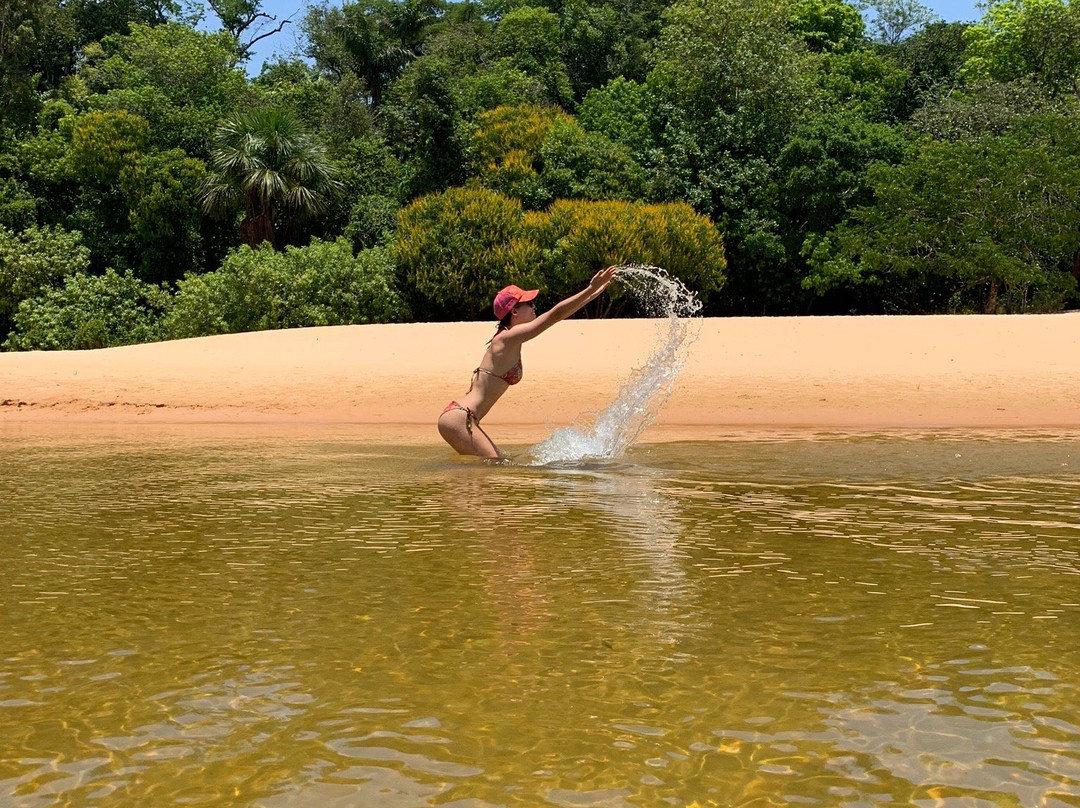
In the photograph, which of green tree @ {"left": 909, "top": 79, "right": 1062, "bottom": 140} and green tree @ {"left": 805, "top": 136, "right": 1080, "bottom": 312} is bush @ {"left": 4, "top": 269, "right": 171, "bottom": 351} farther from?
green tree @ {"left": 909, "top": 79, "right": 1062, "bottom": 140}

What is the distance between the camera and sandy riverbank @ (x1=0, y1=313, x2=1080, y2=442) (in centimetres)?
1587

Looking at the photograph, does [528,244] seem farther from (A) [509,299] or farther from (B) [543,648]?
(B) [543,648]

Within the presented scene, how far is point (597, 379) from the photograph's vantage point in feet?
60.6

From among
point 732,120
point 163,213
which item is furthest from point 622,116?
point 163,213

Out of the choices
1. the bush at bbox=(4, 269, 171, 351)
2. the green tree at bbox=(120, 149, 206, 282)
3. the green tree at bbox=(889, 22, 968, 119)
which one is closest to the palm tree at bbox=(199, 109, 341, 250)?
the green tree at bbox=(120, 149, 206, 282)

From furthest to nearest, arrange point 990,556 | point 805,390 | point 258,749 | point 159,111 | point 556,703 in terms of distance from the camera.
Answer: point 159,111
point 805,390
point 990,556
point 556,703
point 258,749

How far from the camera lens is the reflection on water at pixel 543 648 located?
10.6 ft

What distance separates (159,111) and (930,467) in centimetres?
4154

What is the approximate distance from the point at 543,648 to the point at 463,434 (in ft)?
20.8

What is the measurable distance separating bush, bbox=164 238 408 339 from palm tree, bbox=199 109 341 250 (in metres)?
7.02

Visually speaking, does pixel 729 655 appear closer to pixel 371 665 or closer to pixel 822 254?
pixel 371 665

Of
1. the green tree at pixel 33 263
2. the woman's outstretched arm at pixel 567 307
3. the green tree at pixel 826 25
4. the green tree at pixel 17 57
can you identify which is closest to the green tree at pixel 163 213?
the green tree at pixel 33 263

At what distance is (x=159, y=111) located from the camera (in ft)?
150

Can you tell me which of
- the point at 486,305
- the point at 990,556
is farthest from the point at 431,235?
the point at 990,556
